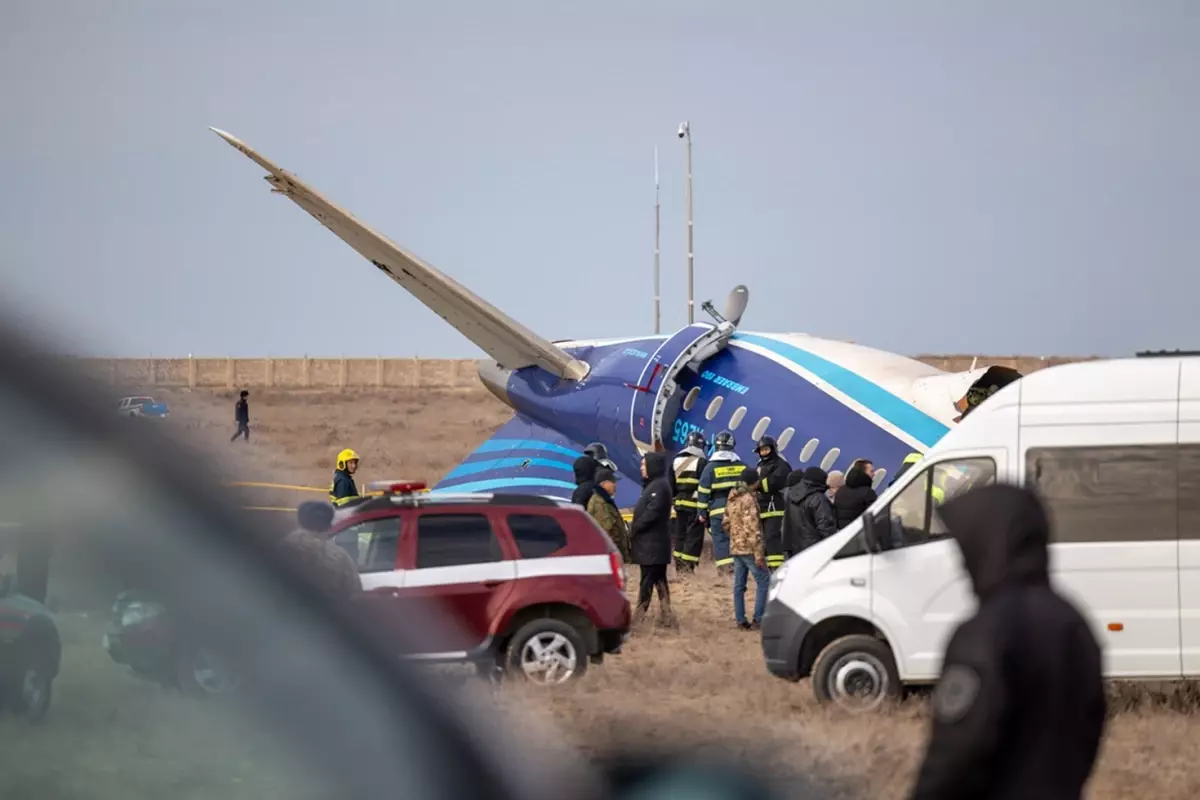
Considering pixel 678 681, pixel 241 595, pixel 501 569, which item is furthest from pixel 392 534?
pixel 241 595

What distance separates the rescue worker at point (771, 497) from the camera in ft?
52.7

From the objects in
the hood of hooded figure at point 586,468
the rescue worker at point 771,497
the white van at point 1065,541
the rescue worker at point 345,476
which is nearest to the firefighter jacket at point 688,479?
the hood of hooded figure at point 586,468

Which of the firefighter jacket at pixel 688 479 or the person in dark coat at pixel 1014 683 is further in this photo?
the firefighter jacket at pixel 688 479

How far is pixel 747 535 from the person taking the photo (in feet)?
50.8

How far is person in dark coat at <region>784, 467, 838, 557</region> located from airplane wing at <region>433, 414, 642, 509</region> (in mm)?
8450

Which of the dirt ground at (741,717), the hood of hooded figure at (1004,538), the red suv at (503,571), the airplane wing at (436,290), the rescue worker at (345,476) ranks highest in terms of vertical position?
the airplane wing at (436,290)

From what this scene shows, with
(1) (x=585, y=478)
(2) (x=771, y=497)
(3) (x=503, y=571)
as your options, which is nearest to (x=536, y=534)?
(3) (x=503, y=571)

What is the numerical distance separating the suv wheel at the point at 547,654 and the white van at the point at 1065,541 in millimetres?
1631

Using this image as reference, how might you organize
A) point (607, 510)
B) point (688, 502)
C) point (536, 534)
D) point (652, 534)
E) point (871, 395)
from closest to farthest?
point (536, 534)
point (652, 534)
point (607, 510)
point (688, 502)
point (871, 395)

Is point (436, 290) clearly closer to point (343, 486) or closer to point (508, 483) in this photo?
point (508, 483)

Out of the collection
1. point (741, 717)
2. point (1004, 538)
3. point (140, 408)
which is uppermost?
point (140, 408)

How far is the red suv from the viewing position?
39.6 feet

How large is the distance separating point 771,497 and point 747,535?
1345 millimetres

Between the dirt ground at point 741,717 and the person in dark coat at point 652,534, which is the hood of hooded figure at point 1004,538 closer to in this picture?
the dirt ground at point 741,717
